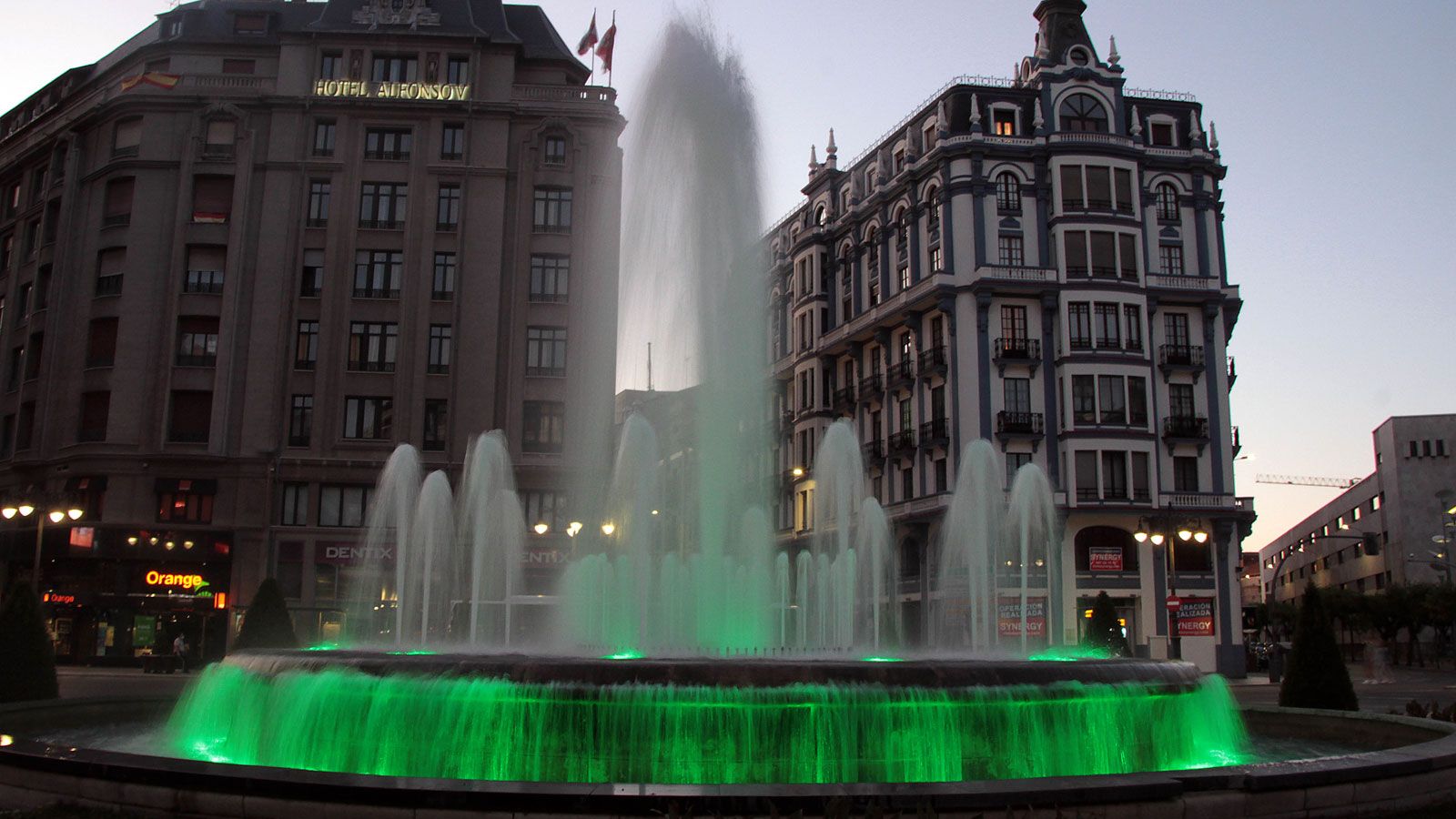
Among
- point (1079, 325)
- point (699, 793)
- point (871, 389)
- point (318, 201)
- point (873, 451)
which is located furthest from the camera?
point (871, 389)

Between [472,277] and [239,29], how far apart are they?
18270 mm

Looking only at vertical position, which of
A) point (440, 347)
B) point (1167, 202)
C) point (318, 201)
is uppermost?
point (1167, 202)

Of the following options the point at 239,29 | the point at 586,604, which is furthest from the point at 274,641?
the point at 239,29

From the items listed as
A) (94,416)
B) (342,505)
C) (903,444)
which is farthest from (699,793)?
(903,444)

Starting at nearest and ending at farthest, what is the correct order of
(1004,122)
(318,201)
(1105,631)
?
(1105,631)
(318,201)
(1004,122)

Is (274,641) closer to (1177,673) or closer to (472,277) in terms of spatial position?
(1177,673)

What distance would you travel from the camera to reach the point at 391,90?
52.6 meters

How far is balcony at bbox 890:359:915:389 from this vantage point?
61.2 m

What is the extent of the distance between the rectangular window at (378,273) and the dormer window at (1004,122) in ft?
100

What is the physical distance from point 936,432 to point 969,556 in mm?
15765

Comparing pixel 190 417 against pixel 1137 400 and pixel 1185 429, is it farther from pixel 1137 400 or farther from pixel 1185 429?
pixel 1185 429

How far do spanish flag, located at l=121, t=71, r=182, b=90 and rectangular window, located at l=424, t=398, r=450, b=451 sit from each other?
19.1 m

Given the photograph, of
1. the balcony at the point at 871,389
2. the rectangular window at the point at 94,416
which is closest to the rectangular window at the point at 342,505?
the rectangular window at the point at 94,416

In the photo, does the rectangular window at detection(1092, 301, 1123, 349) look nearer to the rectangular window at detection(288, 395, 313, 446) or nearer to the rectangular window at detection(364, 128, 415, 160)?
the rectangular window at detection(364, 128, 415, 160)
